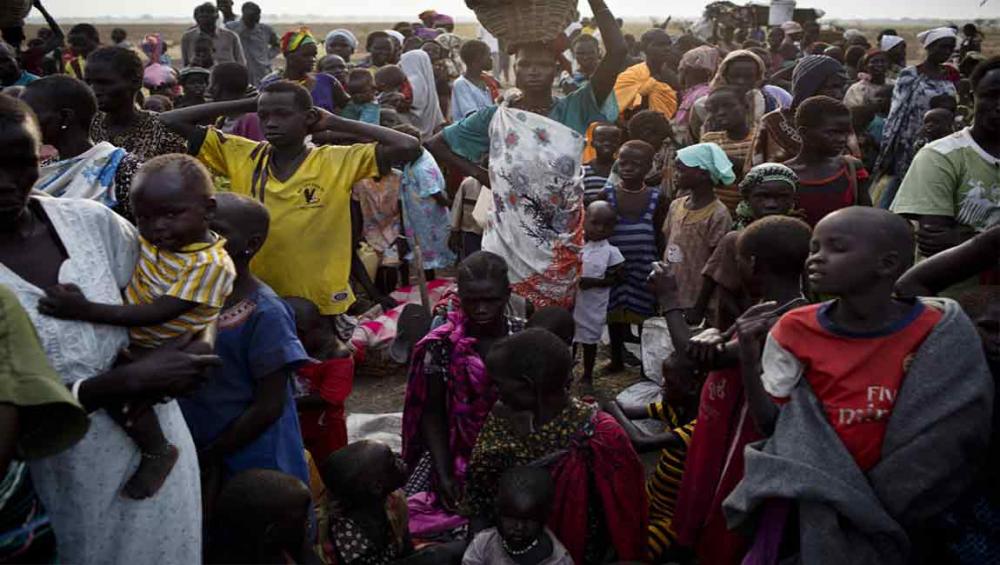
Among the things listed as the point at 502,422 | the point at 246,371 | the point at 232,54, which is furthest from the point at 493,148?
the point at 232,54

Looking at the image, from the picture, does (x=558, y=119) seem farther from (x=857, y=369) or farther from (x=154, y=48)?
(x=154, y=48)

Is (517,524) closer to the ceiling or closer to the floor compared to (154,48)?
closer to the floor

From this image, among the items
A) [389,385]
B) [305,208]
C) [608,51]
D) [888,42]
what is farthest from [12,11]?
[888,42]

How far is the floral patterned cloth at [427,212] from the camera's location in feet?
20.5

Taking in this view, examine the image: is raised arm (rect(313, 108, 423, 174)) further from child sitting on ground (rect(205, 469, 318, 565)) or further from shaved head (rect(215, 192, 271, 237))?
child sitting on ground (rect(205, 469, 318, 565))

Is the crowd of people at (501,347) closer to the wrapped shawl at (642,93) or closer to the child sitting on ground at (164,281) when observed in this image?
the child sitting on ground at (164,281)

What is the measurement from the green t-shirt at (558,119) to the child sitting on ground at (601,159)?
1.14 metres

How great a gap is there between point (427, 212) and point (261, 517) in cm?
417

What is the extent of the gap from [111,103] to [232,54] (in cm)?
858

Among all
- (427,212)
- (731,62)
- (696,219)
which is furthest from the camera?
(427,212)

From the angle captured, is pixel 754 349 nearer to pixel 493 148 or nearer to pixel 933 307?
pixel 933 307

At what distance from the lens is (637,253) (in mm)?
5266

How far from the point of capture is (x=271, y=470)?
8.66 feet

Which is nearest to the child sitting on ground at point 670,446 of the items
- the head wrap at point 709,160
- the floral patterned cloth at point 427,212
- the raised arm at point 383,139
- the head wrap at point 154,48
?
the raised arm at point 383,139
